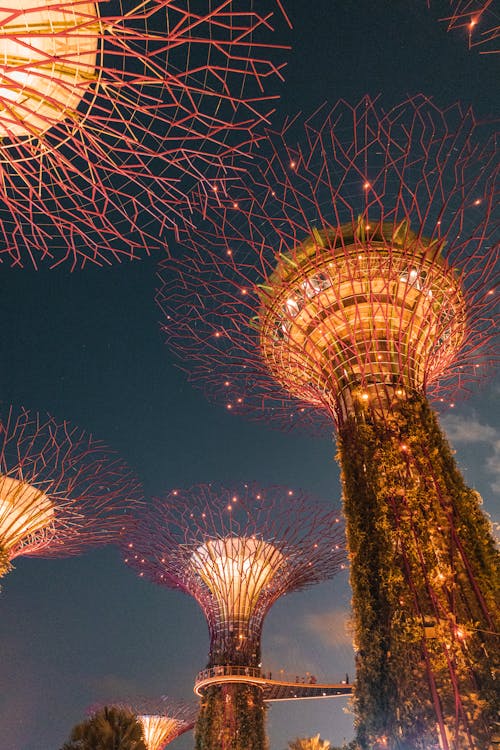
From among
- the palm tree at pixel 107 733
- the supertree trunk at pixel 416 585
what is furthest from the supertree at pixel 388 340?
the palm tree at pixel 107 733

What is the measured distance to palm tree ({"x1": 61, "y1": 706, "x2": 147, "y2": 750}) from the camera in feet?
33.3

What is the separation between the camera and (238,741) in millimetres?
17875

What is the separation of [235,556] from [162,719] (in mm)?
16363

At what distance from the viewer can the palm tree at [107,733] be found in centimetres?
1015

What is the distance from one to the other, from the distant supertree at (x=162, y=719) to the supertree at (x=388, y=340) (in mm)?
25954

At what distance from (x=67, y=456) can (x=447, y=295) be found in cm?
1312

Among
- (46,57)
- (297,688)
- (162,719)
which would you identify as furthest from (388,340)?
(162,719)

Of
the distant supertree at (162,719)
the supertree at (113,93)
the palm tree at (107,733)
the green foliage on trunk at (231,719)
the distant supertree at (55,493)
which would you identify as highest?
the distant supertree at (55,493)

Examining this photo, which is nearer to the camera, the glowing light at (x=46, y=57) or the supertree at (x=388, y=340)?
the glowing light at (x=46, y=57)

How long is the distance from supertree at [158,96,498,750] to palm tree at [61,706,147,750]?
5.16 meters

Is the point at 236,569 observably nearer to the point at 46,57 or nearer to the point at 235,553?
Result: the point at 235,553

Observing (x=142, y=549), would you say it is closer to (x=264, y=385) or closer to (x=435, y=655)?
(x=264, y=385)

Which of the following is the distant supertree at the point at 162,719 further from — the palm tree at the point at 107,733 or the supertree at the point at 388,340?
the supertree at the point at 388,340

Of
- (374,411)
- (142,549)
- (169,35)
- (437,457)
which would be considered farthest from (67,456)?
(169,35)
